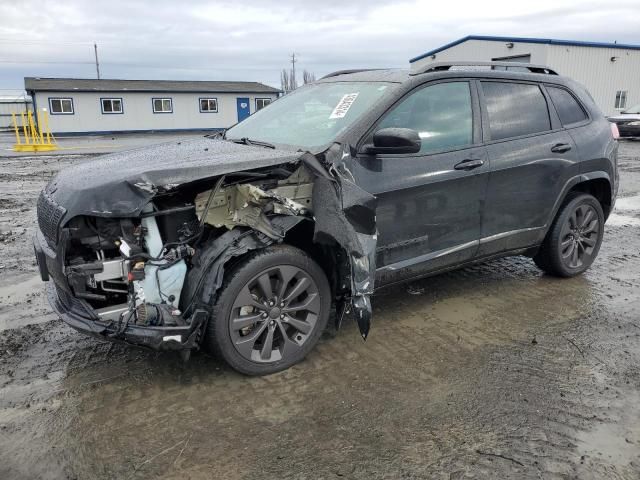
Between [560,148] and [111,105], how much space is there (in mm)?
34662

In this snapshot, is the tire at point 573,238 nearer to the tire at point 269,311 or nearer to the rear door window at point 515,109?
the rear door window at point 515,109

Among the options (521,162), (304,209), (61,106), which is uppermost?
(61,106)

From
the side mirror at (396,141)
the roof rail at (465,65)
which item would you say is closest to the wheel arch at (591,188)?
the roof rail at (465,65)

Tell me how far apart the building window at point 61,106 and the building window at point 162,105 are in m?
5.18

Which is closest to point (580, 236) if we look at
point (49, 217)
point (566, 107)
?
point (566, 107)

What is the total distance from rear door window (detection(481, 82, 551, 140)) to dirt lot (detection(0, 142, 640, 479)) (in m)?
1.49

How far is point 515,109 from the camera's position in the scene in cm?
440

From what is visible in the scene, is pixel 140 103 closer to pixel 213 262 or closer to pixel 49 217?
pixel 49 217

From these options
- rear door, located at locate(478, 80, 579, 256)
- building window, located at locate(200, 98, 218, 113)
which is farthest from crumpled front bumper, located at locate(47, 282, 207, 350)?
building window, located at locate(200, 98, 218, 113)

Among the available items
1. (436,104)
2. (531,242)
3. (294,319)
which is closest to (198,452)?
(294,319)

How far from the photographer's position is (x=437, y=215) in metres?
3.87

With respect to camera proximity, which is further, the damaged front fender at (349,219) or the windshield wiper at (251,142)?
the windshield wiper at (251,142)

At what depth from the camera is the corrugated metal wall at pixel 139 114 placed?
3325 centimetres

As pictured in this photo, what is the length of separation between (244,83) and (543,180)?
3801 cm
